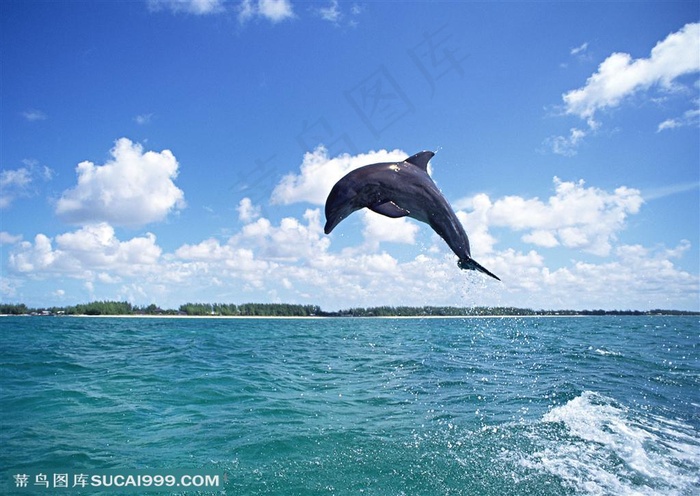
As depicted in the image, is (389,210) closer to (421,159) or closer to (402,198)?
(402,198)

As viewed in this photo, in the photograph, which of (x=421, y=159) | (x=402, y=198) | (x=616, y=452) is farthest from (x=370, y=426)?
(x=421, y=159)

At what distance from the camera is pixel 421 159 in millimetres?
6094

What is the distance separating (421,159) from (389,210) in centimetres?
113

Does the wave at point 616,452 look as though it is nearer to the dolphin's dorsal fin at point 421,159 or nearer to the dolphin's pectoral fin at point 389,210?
the dolphin's pectoral fin at point 389,210

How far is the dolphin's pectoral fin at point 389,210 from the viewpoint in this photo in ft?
17.8

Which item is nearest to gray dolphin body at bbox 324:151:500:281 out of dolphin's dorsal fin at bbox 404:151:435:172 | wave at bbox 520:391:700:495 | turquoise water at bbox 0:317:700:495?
dolphin's dorsal fin at bbox 404:151:435:172

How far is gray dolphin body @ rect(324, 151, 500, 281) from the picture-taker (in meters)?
5.35

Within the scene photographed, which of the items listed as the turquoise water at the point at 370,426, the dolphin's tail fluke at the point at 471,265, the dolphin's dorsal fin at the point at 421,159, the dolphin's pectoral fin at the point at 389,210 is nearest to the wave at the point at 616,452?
the turquoise water at the point at 370,426

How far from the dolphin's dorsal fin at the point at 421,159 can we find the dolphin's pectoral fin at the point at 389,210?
86 centimetres

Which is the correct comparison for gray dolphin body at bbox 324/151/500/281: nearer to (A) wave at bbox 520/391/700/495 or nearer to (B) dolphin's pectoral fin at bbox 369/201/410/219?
(B) dolphin's pectoral fin at bbox 369/201/410/219

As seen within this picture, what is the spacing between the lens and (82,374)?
18297 millimetres

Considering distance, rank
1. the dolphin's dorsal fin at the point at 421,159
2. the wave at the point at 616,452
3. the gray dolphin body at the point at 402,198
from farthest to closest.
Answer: the wave at the point at 616,452, the dolphin's dorsal fin at the point at 421,159, the gray dolphin body at the point at 402,198

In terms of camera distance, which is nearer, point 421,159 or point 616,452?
point 421,159

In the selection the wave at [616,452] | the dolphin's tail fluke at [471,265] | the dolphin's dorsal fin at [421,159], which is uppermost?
the dolphin's dorsal fin at [421,159]
